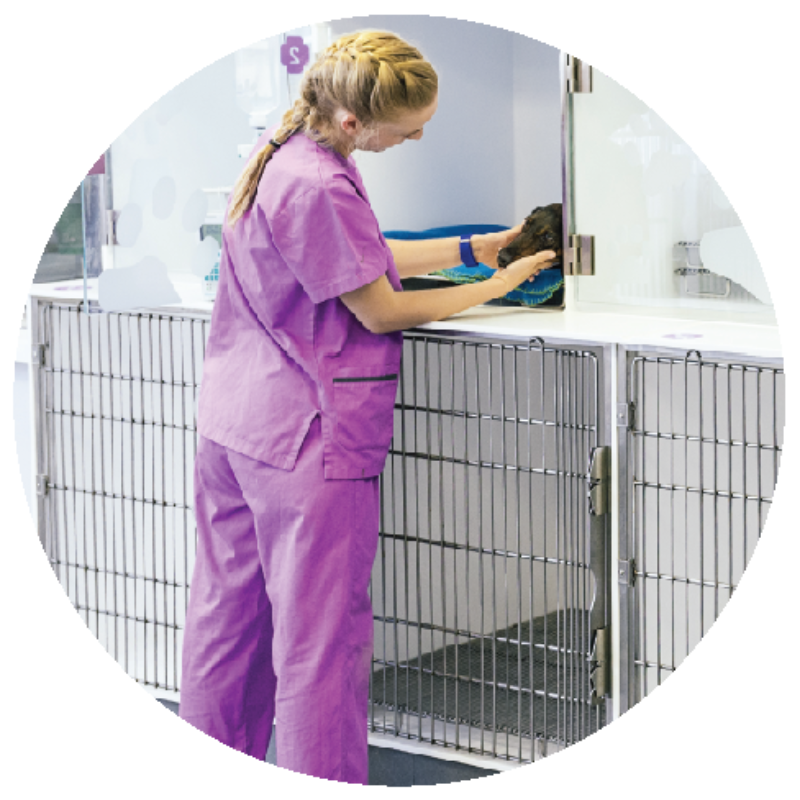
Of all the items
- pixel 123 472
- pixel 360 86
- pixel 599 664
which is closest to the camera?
pixel 360 86

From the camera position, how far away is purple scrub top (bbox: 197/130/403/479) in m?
1.67

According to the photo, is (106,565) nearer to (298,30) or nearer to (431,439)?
(431,439)

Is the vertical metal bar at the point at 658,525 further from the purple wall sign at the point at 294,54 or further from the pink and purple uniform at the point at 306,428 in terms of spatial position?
the purple wall sign at the point at 294,54

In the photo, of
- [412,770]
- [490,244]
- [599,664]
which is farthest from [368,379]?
[412,770]

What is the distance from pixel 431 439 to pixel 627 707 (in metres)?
0.53

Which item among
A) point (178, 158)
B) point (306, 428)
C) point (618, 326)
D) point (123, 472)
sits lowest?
point (123, 472)

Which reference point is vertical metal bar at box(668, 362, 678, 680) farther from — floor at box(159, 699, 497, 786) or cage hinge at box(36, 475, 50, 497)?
cage hinge at box(36, 475, 50, 497)

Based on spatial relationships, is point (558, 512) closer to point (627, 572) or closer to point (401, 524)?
point (627, 572)

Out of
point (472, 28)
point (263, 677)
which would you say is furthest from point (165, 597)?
point (472, 28)

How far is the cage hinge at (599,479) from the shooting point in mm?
1836

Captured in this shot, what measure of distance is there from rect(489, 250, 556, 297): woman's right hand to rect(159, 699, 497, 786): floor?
2.51 feet

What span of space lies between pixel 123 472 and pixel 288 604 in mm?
676

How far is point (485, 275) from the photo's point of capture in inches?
85.9

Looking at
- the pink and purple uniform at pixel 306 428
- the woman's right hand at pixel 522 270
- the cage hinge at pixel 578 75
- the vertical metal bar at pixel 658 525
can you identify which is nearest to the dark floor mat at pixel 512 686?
the vertical metal bar at pixel 658 525
